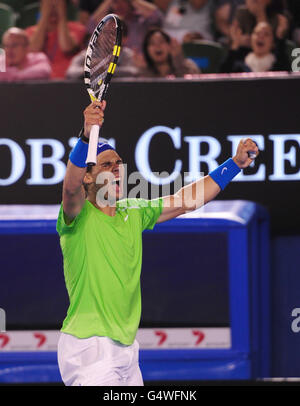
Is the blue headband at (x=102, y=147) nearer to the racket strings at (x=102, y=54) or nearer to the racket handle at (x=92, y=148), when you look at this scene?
the racket strings at (x=102, y=54)

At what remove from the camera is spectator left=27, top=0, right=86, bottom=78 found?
25.2ft

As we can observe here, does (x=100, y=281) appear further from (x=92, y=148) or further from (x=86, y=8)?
(x=86, y=8)

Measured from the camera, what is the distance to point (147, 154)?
6441 millimetres

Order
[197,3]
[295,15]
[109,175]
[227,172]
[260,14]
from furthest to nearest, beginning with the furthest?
[197,3]
[295,15]
[260,14]
[227,172]
[109,175]

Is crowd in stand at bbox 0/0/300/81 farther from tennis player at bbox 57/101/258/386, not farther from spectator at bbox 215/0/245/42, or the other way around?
tennis player at bbox 57/101/258/386

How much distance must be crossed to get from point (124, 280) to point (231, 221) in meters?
1.89

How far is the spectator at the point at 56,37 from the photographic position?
25.2 feet

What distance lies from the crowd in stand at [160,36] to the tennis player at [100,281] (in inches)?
112

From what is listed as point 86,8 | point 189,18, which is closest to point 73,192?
point 189,18

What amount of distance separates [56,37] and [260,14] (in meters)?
1.73

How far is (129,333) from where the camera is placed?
4.04 m

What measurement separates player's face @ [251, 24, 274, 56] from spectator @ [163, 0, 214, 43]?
3.28 ft

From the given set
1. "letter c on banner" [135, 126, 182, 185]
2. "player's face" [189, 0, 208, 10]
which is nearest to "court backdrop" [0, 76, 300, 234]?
"letter c on banner" [135, 126, 182, 185]
